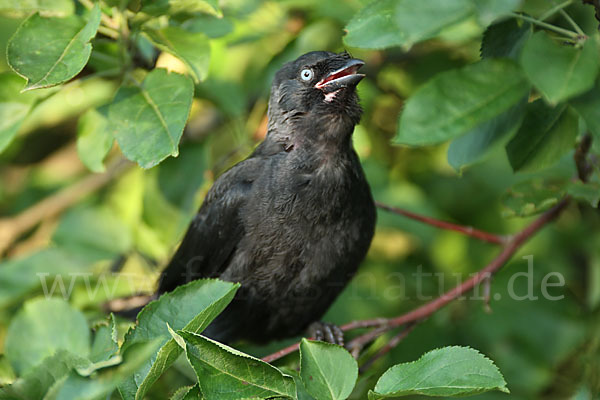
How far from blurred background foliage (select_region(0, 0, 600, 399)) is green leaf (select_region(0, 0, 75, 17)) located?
756 mm

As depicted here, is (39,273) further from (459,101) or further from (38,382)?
(459,101)

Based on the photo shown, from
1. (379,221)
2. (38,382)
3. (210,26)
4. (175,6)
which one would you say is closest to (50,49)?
(175,6)

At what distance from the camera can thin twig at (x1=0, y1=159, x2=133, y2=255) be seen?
4.38 metres

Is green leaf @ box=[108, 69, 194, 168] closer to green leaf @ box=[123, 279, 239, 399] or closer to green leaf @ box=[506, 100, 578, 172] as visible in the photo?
green leaf @ box=[123, 279, 239, 399]

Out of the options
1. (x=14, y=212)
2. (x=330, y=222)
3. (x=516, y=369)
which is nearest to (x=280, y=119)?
(x=330, y=222)

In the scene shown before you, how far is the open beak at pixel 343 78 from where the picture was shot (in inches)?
121

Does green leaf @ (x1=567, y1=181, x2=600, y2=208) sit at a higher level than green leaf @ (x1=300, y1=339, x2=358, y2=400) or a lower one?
higher

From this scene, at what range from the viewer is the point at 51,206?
14.6ft

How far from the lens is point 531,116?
2.34 m

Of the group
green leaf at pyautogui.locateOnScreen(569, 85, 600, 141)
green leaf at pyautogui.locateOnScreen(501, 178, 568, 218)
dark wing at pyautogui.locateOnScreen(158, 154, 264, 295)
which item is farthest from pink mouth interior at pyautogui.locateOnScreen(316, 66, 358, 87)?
green leaf at pyautogui.locateOnScreen(569, 85, 600, 141)

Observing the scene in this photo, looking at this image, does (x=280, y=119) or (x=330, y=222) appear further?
(x=280, y=119)

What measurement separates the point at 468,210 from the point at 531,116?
6.72 feet

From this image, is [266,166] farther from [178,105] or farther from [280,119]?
[178,105]

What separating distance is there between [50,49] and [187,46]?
534 millimetres
